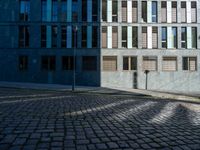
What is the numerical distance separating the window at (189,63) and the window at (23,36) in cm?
2312

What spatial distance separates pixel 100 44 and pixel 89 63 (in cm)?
314

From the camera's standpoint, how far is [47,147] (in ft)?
14.9

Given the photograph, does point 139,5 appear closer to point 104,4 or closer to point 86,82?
point 104,4

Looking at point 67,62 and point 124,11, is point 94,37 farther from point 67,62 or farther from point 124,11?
point 124,11

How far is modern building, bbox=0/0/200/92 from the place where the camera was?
103 ft

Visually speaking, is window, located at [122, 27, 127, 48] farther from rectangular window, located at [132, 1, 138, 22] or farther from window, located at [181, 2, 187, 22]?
window, located at [181, 2, 187, 22]

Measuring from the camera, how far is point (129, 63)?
104 ft

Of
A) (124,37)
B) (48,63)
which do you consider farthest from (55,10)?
(124,37)

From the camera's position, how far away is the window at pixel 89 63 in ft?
103

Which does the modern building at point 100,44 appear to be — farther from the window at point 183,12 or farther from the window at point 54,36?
the window at point 183,12

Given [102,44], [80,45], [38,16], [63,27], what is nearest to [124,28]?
Answer: [102,44]

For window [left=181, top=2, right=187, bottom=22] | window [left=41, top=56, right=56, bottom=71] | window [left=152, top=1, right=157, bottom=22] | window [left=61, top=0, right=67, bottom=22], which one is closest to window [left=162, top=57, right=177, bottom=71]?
window [left=152, top=1, right=157, bottom=22]

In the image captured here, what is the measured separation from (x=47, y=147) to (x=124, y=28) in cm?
2911

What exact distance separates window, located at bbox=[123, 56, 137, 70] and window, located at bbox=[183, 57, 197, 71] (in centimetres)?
743
